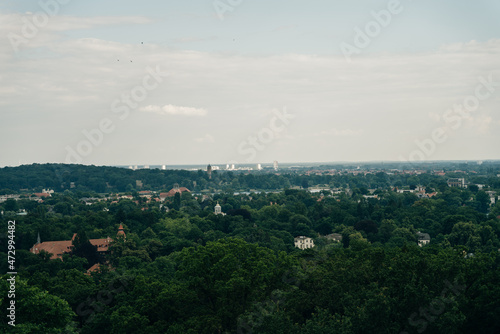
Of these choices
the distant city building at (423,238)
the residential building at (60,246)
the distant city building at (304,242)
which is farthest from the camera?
the distant city building at (304,242)

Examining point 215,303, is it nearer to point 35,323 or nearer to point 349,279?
point 349,279

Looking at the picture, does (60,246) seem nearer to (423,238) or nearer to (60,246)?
(60,246)

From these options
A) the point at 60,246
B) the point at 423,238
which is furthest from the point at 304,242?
the point at 60,246

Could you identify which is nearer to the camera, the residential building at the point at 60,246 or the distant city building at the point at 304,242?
the residential building at the point at 60,246

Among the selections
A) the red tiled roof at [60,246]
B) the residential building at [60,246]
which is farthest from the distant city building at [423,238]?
the red tiled roof at [60,246]

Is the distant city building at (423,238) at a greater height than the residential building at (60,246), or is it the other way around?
the residential building at (60,246)

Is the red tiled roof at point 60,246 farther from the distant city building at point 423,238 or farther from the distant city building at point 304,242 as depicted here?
the distant city building at point 423,238

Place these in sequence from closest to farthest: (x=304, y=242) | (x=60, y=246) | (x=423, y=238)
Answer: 1. (x=60, y=246)
2. (x=423, y=238)
3. (x=304, y=242)

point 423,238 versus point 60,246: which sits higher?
Answer: point 60,246

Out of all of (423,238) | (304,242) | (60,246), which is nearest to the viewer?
(60,246)
